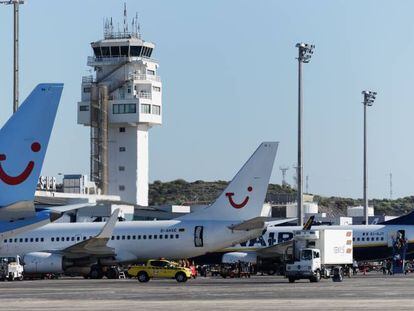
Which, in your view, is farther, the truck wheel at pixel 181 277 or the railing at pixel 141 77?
the railing at pixel 141 77

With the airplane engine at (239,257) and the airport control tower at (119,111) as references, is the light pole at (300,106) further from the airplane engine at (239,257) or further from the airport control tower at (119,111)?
the airport control tower at (119,111)

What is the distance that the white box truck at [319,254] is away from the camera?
226ft

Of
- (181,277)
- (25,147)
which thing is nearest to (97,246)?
(181,277)

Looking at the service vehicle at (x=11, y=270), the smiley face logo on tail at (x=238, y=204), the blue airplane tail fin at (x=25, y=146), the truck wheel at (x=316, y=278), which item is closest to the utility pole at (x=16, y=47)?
the service vehicle at (x=11, y=270)

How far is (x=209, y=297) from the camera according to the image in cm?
4959

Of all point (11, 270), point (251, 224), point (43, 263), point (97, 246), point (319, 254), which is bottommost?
point (11, 270)

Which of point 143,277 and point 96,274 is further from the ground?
point 143,277

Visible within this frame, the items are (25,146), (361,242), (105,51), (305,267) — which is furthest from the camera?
(105,51)

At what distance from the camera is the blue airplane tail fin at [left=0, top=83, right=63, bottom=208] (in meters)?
39.6

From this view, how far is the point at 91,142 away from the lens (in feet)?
440

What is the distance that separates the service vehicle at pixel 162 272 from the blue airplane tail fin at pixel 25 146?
30.6m

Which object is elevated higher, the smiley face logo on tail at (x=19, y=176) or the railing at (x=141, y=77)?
the railing at (x=141, y=77)

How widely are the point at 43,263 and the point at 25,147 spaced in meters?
35.9

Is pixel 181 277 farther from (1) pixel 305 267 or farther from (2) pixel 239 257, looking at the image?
(2) pixel 239 257
